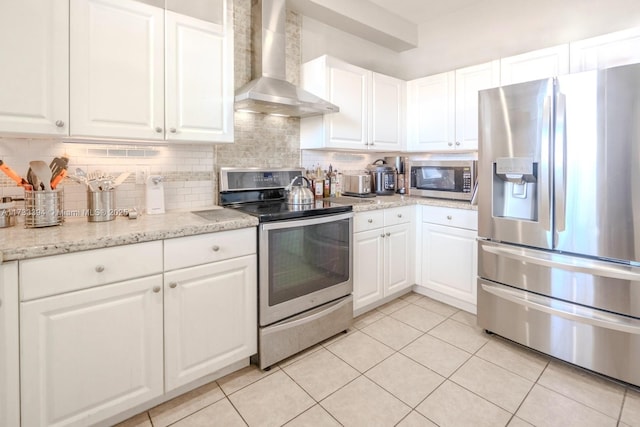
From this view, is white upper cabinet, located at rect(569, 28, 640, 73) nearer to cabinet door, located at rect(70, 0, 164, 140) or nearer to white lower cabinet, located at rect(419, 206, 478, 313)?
white lower cabinet, located at rect(419, 206, 478, 313)

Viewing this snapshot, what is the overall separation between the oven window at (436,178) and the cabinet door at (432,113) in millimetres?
234

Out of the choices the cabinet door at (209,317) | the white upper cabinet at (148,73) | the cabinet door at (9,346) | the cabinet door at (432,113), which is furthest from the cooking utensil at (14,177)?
the cabinet door at (432,113)

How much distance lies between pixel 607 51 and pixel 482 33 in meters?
1.19

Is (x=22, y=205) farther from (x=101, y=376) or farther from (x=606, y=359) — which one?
(x=606, y=359)

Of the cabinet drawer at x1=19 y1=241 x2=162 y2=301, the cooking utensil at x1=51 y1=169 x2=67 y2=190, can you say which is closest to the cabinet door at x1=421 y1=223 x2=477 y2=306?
the cabinet drawer at x1=19 y1=241 x2=162 y2=301

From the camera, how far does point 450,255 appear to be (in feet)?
9.30

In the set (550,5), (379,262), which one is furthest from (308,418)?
(550,5)

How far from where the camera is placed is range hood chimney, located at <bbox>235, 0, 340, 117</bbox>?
7.58ft

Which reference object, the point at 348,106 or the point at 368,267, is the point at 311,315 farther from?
the point at 348,106

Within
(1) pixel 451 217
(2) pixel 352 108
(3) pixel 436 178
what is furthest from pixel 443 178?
(2) pixel 352 108

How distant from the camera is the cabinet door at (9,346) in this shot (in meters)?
1.23

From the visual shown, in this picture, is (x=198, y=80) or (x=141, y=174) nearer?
(x=198, y=80)

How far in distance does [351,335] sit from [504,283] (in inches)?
44.8

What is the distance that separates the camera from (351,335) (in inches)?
95.8
